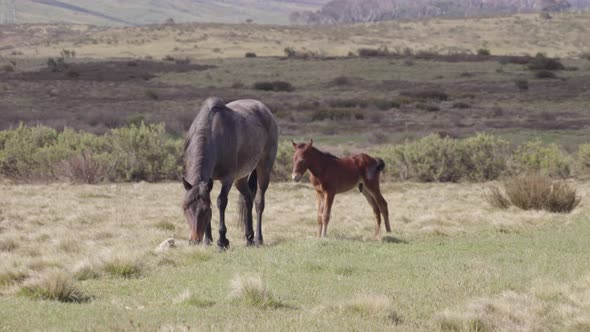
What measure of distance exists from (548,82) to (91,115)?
28978 mm

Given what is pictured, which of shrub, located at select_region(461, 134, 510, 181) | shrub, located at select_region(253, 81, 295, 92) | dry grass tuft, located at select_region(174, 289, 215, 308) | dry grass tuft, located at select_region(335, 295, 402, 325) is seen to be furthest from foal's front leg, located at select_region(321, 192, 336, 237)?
shrub, located at select_region(253, 81, 295, 92)

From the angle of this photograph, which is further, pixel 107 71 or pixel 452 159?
pixel 107 71

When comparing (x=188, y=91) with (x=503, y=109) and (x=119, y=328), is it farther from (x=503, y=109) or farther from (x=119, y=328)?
(x=119, y=328)

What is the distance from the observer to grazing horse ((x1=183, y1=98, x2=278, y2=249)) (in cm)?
1059

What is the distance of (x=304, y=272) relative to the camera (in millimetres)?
9828

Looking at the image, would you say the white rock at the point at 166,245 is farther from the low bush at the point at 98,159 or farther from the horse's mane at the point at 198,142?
the low bush at the point at 98,159

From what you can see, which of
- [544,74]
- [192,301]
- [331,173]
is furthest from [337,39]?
[192,301]

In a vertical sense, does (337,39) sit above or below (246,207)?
below

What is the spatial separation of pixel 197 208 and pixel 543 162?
14.6 m

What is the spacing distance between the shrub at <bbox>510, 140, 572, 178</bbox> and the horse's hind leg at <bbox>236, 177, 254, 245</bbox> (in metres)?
11.8

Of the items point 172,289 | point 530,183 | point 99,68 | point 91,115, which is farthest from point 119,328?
point 99,68

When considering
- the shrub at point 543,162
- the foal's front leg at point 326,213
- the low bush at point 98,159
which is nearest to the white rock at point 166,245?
the foal's front leg at point 326,213

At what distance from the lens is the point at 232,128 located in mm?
11797

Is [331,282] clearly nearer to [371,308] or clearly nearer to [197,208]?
[371,308]
